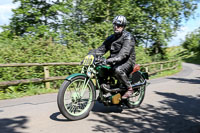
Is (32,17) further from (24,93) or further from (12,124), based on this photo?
(12,124)

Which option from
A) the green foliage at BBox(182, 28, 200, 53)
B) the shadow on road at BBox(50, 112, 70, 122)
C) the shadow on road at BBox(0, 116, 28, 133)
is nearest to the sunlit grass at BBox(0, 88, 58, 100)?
the shadow on road at BBox(0, 116, 28, 133)

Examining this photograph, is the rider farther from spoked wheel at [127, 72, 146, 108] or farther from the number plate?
spoked wheel at [127, 72, 146, 108]

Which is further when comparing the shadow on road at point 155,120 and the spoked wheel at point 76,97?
the spoked wheel at point 76,97

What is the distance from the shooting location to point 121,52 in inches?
189

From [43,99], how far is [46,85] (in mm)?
1823

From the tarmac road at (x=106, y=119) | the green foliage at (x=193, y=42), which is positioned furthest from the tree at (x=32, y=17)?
the green foliage at (x=193, y=42)

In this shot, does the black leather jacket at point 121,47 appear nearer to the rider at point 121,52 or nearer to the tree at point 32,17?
the rider at point 121,52

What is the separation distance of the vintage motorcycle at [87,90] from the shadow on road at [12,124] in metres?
0.79

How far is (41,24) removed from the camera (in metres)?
19.6

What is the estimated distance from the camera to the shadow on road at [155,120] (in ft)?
13.0

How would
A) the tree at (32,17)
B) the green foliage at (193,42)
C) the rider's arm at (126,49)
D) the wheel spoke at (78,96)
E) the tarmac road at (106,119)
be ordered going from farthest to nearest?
1. the green foliage at (193,42)
2. the tree at (32,17)
3. the rider's arm at (126,49)
4. the wheel spoke at (78,96)
5. the tarmac road at (106,119)

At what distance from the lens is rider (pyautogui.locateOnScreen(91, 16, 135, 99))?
4785 millimetres

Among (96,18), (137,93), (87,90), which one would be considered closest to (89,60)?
(87,90)

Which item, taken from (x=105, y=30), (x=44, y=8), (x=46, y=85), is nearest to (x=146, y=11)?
(x=105, y=30)
